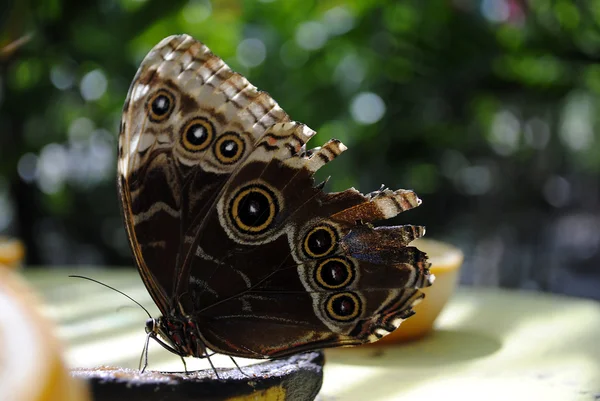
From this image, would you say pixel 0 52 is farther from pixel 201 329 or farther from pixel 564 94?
pixel 564 94

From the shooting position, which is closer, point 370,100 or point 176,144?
point 176,144

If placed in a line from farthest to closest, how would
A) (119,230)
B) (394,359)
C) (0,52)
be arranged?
(119,230)
(0,52)
(394,359)

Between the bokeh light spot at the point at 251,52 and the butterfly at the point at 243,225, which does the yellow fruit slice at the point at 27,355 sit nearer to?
the butterfly at the point at 243,225

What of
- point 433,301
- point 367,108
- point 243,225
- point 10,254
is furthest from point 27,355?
point 367,108

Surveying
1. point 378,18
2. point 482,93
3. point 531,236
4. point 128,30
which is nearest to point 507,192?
point 531,236

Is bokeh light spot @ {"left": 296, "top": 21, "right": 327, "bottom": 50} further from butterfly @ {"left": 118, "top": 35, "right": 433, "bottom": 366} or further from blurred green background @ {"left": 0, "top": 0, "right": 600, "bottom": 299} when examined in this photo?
butterfly @ {"left": 118, "top": 35, "right": 433, "bottom": 366}

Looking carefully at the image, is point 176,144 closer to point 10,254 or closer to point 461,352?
point 461,352

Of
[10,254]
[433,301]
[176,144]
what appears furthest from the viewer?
[10,254]
